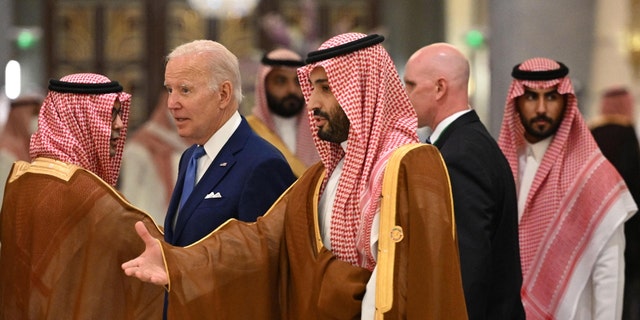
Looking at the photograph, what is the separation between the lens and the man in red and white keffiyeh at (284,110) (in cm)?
783

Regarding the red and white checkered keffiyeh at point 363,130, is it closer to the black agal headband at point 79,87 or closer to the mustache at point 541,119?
the black agal headband at point 79,87

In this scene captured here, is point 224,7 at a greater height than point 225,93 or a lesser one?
lesser

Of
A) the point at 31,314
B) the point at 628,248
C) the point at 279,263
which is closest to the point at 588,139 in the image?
the point at 628,248

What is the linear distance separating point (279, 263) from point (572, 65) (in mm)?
4973

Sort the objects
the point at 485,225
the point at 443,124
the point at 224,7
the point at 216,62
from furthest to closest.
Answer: the point at 224,7 < the point at 443,124 < the point at 216,62 < the point at 485,225

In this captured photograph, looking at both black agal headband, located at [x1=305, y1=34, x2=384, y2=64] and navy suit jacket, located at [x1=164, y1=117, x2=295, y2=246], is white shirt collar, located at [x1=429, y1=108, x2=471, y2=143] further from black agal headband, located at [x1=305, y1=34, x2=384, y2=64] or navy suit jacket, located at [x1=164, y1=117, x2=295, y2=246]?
black agal headband, located at [x1=305, y1=34, x2=384, y2=64]

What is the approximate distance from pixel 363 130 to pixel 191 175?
1.01m

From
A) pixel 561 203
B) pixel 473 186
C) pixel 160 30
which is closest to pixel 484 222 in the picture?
pixel 473 186

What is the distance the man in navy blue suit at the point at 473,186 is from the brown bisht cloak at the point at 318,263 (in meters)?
0.63

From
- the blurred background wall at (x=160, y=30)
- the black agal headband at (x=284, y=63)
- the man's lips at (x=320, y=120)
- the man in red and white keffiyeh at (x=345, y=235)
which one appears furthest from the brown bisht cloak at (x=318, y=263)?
the blurred background wall at (x=160, y=30)

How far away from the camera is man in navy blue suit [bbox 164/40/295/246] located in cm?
485

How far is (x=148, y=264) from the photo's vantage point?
14.4ft

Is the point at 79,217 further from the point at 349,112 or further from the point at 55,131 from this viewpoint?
the point at 349,112

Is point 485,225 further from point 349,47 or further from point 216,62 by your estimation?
point 216,62
